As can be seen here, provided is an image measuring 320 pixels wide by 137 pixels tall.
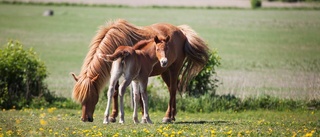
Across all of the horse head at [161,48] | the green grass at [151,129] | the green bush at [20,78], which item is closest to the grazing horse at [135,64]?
the horse head at [161,48]

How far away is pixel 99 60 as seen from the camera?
46.5 feet

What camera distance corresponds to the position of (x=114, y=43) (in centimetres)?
1473

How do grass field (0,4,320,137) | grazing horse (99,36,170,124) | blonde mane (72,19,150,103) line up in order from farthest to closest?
blonde mane (72,19,150,103) < grazing horse (99,36,170,124) < grass field (0,4,320,137)

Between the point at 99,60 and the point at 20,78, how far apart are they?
6.72 m

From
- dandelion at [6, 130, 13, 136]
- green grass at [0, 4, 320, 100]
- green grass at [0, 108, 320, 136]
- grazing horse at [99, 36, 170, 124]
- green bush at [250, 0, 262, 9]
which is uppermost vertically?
green bush at [250, 0, 262, 9]

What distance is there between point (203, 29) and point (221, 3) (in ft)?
57.8

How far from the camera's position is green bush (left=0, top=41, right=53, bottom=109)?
1981 centimetres

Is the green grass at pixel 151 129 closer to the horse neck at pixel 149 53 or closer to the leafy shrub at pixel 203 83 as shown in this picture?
the horse neck at pixel 149 53

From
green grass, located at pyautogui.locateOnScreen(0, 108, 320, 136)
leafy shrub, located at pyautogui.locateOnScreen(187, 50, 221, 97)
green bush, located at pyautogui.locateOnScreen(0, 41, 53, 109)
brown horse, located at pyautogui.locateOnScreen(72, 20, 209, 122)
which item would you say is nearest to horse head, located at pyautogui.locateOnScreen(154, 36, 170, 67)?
brown horse, located at pyautogui.locateOnScreen(72, 20, 209, 122)

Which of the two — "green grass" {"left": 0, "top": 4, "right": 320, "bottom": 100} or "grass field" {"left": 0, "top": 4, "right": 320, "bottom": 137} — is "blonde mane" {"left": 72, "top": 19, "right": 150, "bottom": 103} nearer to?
"grass field" {"left": 0, "top": 4, "right": 320, "bottom": 137}

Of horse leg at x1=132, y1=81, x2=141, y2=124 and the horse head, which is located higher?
the horse head

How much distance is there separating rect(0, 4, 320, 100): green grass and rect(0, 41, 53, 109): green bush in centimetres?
290

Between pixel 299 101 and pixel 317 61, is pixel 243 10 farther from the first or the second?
pixel 299 101

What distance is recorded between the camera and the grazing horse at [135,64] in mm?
13688
